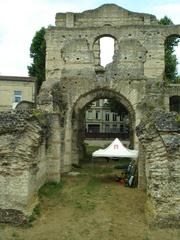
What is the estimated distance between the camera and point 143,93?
17578 millimetres

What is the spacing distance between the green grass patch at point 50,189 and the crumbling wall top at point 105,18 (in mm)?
11924

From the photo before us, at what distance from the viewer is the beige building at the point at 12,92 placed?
31266mm

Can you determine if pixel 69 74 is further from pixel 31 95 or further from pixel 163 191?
pixel 31 95

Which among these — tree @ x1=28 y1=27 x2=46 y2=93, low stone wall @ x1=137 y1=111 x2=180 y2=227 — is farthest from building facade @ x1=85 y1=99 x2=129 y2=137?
low stone wall @ x1=137 y1=111 x2=180 y2=227

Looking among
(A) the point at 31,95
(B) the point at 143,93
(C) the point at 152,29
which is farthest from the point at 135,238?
(A) the point at 31,95

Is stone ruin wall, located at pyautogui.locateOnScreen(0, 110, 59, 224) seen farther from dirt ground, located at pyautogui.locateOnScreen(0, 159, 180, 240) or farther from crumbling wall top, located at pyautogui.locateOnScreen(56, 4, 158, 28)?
crumbling wall top, located at pyautogui.locateOnScreen(56, 4, 158, 28)

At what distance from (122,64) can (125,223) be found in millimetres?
9469

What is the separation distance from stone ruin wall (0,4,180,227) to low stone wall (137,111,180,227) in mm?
26

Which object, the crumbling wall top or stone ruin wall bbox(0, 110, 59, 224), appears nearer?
stone ruin wall bbox(0, 110, 59, 224)

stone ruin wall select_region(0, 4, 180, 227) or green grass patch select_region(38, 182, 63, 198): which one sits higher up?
stone ruin wall select_region(0, 4, 180, 227)

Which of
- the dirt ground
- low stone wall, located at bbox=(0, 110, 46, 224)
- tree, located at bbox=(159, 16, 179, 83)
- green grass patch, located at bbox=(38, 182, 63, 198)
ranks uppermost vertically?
tree, located at bbox=(159, 16, 179, 83)

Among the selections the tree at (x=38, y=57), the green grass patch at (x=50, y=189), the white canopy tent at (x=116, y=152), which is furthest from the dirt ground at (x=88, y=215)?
the tree at (x=38, y=57)

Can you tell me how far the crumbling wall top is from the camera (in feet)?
79.3

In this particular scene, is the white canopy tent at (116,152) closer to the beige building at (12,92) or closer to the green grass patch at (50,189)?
the green grass patch at (50,189)
